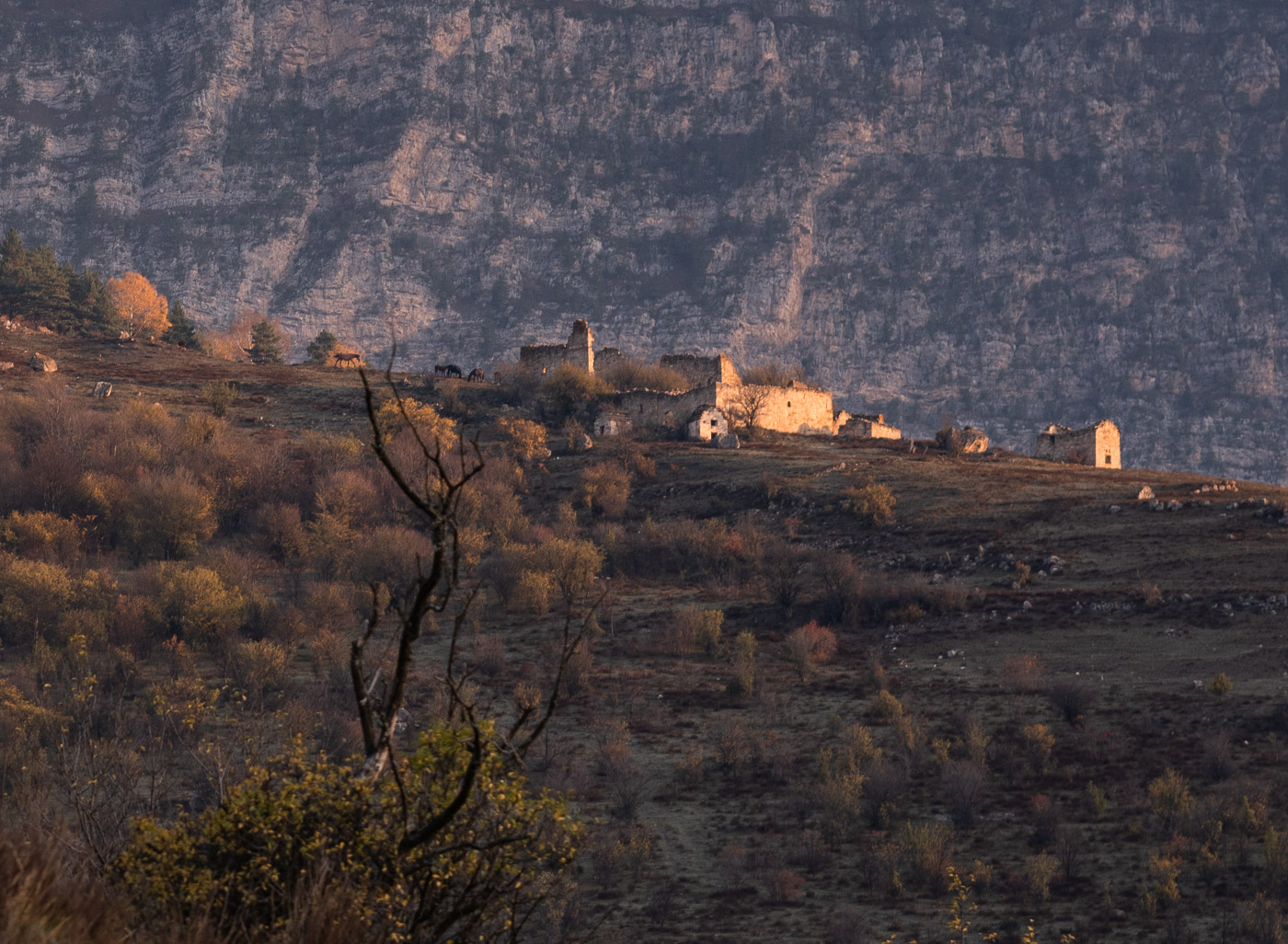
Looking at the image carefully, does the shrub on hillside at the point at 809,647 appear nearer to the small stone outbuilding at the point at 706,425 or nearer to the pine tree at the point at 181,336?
the small stone outbuilding at the point at 706,425

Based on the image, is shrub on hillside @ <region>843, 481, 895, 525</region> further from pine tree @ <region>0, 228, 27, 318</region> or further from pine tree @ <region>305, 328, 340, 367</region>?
pine tree @ <region>0, 228, 27, 318</region>

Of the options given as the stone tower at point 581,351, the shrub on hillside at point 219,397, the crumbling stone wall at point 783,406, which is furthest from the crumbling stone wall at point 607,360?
the shrub on hillside at point 219,397

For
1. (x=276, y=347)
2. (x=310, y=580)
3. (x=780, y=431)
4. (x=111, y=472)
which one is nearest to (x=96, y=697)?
(x=310, y=580)

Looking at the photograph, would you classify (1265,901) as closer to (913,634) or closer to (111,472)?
(913,634)

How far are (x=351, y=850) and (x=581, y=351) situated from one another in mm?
75480

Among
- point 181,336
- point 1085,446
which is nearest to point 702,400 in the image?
point 1085,446

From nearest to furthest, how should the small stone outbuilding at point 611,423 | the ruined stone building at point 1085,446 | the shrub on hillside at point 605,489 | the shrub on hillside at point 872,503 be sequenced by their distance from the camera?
1. the shrub on hillside at point 872,503
2. the shrub on hillside at point 605,489
3. the ruined stone building at point 1085,446
4. the small stone outbuilding at point 611,423

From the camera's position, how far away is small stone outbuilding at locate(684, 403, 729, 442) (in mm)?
80938

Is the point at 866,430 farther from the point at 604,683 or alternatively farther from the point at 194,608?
the point at 194,608

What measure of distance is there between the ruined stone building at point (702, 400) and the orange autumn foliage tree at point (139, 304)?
176ft

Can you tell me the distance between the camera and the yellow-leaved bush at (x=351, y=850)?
42.5 feet

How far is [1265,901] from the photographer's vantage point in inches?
1192

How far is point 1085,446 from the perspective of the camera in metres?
80.2

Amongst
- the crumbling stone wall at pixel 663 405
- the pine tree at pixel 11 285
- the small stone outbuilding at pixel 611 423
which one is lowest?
the small stone outbuilding at pixel 611 423
